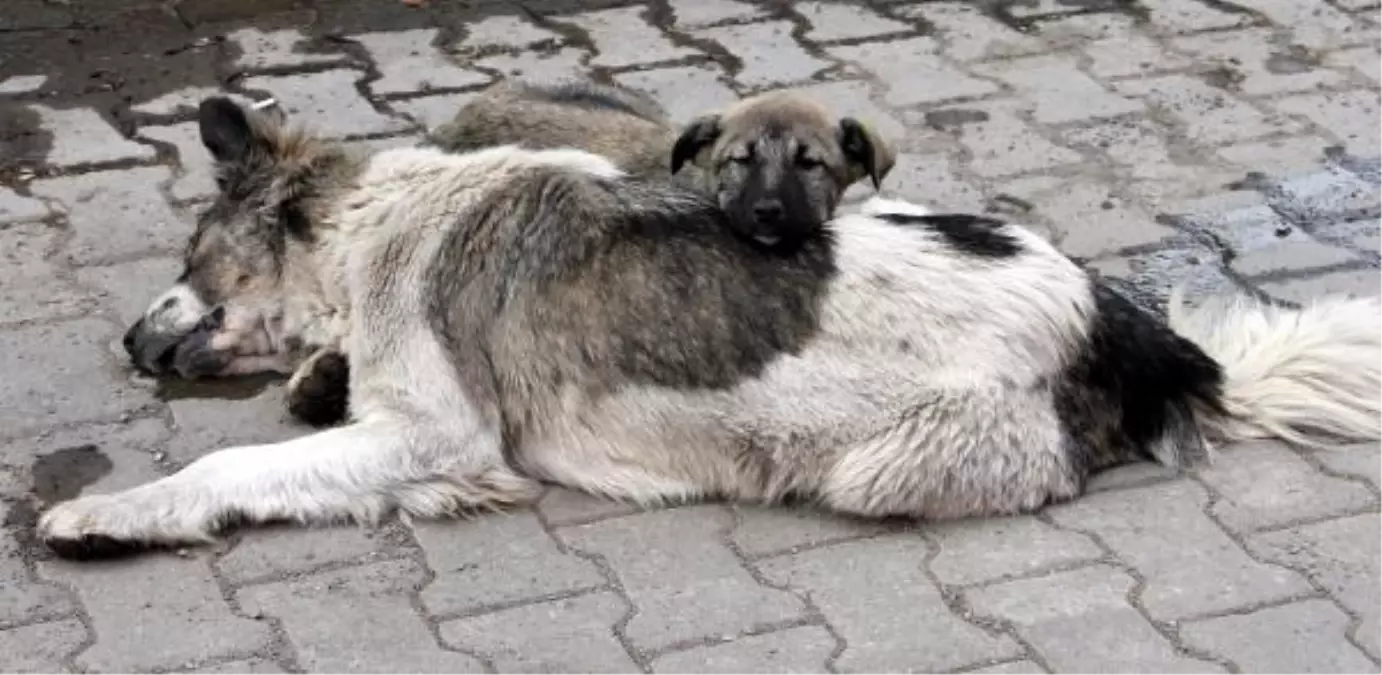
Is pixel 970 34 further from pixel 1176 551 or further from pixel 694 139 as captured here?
pixel 1176 551

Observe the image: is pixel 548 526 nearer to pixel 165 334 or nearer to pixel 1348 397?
pixel 165 334

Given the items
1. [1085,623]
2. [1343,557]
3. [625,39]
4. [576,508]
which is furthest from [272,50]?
[1343,557]

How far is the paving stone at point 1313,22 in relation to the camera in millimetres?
8328

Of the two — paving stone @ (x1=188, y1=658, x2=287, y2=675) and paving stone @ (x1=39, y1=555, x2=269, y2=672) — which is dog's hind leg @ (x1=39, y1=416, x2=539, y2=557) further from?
paving stone @ (x1=188, y1=658, x2=287, y2=675)

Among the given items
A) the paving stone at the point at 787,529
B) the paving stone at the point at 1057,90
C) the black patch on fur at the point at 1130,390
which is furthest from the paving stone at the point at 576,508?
the paving stone at the point at 1057,90

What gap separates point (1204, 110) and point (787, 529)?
3162 mm

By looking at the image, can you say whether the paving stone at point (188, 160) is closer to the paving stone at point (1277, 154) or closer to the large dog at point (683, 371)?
the large dog at point (683, 371)

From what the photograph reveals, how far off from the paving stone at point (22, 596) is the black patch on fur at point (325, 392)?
2.54 feet

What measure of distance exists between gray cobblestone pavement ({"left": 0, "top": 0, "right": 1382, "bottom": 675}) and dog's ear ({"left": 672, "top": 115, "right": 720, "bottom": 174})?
1.09 m

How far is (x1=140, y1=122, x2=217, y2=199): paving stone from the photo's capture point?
682cm

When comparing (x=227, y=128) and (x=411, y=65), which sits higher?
(x=227, y=128)

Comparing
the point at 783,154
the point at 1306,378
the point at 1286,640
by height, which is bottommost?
the point at 1286,640

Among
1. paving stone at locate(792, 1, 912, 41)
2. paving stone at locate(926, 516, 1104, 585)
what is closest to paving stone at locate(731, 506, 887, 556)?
paving stone at locate(926, 516, 1104, 585)

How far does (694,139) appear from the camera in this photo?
5.97m
